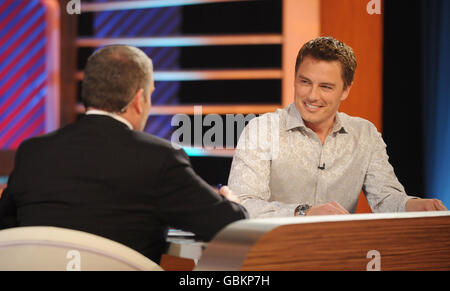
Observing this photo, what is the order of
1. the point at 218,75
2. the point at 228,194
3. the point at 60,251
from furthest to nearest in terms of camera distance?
1. the point at 218,75
2. the point at 228,194
3. the point at 60,251

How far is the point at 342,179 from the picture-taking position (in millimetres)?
2145

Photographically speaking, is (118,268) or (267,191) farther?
(267,191)

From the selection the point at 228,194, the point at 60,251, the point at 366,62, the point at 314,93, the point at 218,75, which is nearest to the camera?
the point at 60,251

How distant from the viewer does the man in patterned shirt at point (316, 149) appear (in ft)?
6.87

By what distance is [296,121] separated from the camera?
2.15 m

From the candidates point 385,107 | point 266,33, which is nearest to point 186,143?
point 266,33

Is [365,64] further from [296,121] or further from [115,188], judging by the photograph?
[115,188]

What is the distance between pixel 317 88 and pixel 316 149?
0.73 feet

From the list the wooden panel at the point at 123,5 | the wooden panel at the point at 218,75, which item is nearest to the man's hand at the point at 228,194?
the wooden panel at the point at 218,75

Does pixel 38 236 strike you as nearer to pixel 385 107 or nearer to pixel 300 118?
pixel 300 118

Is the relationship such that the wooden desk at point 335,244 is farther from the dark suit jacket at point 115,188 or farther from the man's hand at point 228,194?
the man's hand at point 228,194

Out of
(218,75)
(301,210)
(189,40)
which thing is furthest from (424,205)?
(189,40)

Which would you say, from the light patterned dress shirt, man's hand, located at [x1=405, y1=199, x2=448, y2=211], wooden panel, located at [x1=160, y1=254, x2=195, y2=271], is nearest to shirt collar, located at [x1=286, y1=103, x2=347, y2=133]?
the light patterned dress shirt
